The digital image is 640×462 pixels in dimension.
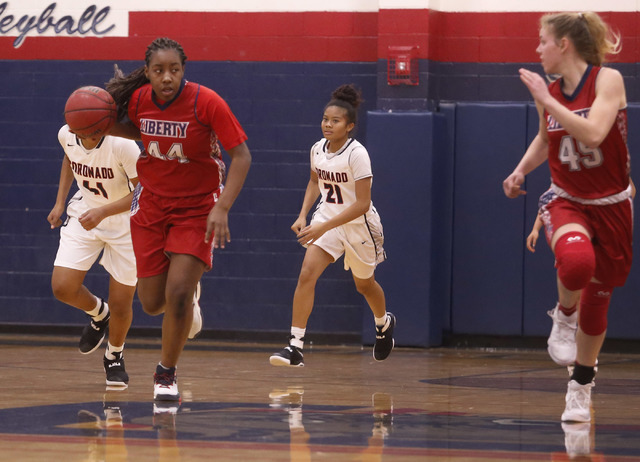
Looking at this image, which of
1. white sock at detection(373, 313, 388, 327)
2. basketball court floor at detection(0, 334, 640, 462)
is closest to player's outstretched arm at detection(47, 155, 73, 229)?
basketball court floor at detection(0, 334, 640, 462)

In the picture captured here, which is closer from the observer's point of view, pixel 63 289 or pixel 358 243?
pixel 63 289

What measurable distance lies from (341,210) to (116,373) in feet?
6.23

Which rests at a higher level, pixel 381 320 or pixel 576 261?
pixel 576 261

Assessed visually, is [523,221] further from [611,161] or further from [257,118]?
[611,161]

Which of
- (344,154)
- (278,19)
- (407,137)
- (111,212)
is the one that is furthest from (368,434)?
(278,19)

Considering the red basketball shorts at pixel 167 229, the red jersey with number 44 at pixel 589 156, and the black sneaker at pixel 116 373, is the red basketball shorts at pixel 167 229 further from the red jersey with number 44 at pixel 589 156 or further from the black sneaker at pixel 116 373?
the red jersey with number 44 at pixel 589 156

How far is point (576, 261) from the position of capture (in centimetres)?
451

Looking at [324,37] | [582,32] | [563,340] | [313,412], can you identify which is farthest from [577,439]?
[324,37]

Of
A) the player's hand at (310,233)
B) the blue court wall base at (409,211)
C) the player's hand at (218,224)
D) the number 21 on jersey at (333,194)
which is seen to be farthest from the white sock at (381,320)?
the player's hand at (218,224)

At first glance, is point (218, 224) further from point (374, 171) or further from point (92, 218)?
point (374, 171)

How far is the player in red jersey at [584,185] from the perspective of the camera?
4.71 meters

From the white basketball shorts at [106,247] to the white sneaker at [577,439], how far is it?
9.06 feet

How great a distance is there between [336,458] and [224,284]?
611 centimetres

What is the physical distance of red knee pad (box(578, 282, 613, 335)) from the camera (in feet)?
16.0
